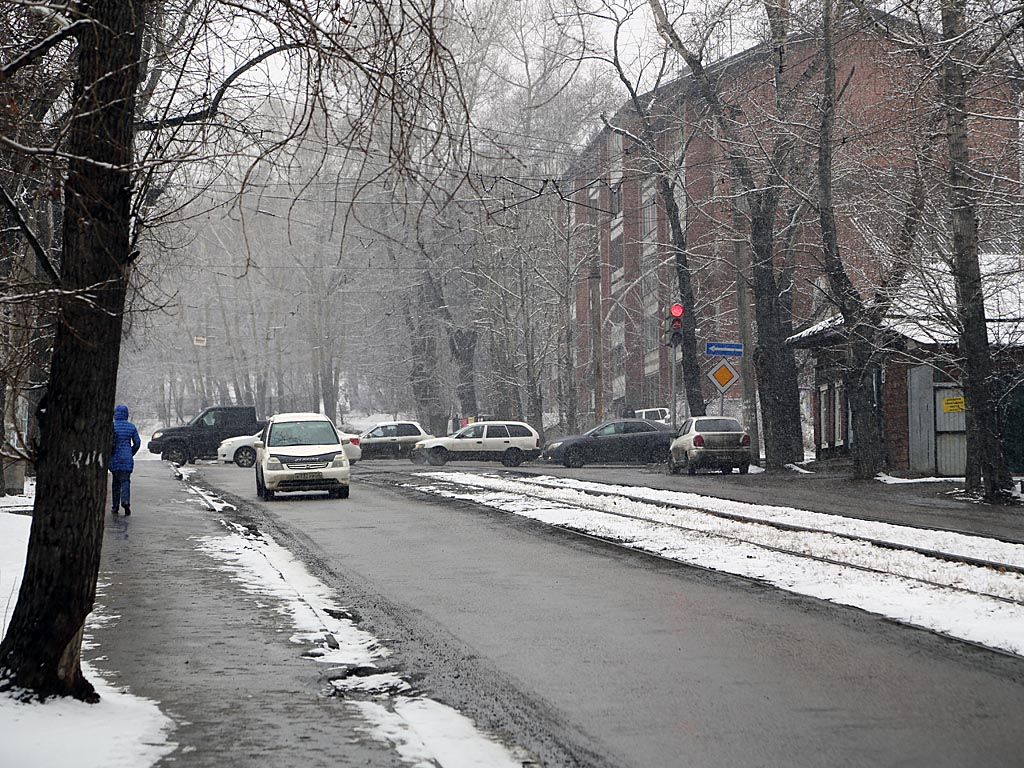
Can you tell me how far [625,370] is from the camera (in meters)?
65.3

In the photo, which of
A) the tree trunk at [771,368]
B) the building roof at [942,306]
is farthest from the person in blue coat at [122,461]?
the tree trunk at [771,368]

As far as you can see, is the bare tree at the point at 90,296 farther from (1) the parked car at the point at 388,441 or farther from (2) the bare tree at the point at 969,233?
(1) the parked car at the point at 388,441

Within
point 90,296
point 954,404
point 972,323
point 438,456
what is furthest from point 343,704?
point 438,456

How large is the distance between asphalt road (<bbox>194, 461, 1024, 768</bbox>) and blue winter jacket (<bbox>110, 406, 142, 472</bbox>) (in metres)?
7.26

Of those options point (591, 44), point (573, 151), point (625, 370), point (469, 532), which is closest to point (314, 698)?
point (469, 532)

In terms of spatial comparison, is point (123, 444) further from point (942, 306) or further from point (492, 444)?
point (492, 444)

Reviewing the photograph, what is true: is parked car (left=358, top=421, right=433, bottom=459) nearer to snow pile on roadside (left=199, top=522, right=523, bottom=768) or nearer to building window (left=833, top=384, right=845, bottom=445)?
building window (left=833, top=384, right=845, bottom=445)

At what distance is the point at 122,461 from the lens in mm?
20219

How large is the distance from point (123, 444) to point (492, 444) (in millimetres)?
23770

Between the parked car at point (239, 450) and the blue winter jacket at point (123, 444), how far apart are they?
2174cm

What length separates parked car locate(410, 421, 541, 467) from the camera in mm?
43469

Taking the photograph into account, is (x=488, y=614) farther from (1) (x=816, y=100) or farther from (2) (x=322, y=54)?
(1) (x=816, y=100)

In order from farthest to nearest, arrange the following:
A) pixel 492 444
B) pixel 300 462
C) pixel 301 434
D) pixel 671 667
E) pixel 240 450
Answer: pixel 240 450, pixel 492 444, pixel 301 434, pixel 300 462, pixel 671 667

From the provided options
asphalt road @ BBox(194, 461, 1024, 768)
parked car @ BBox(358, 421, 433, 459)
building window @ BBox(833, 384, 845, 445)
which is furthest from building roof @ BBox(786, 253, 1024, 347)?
parked car @ BBox(358, 421, 433, 459)
